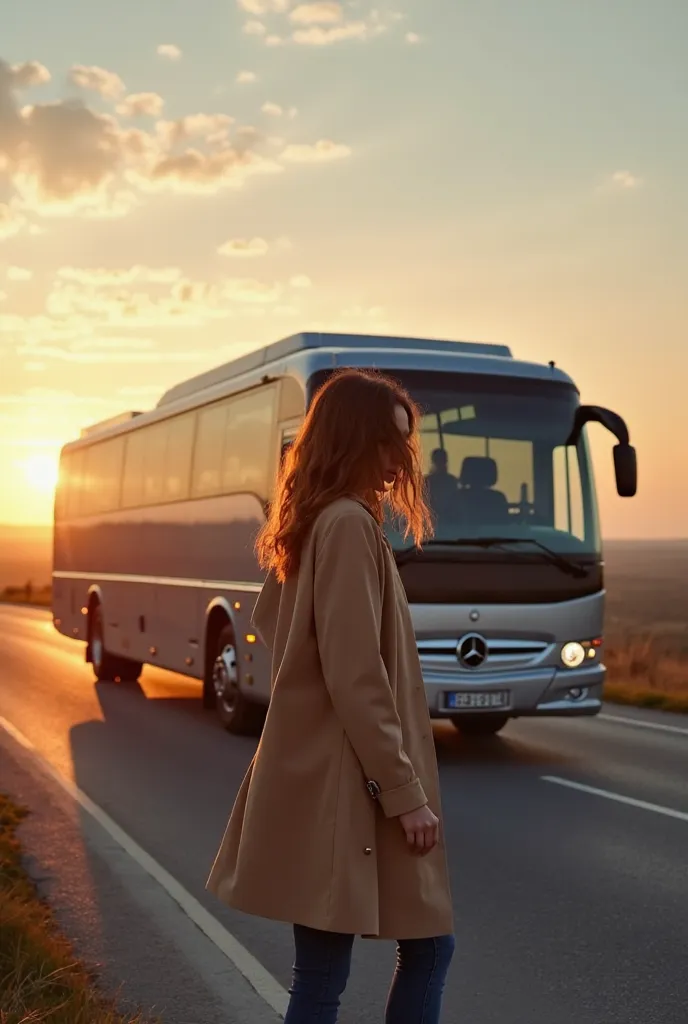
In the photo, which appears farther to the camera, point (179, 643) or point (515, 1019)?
point (179, 643)

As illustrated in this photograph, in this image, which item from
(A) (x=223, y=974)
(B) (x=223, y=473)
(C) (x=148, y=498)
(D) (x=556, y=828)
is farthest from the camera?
(C) (x=148, y=498)

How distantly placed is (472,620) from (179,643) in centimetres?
480

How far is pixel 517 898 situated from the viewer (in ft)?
22.7

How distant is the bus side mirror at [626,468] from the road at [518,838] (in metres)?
2.16

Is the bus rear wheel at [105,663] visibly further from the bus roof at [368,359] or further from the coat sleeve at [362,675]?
the coat sleeve at [362,675]

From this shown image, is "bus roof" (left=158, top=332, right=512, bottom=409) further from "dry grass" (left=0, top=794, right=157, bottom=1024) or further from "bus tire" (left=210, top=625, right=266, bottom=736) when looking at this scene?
"dry grass" (left=0, top=794, right=157, bottom=1024)

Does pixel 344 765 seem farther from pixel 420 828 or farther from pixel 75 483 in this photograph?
pixel 75 483

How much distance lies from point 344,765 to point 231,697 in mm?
10187

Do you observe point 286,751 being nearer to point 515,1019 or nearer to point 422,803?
point 422,803

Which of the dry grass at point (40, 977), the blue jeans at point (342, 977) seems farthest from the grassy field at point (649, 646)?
the blue jeans at point (342, 977)

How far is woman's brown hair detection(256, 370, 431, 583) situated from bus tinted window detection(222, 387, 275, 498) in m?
8.77

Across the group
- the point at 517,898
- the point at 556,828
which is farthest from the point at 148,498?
the point at 517,898

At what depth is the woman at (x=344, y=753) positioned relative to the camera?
3.07 m

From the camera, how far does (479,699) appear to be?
11.0m
